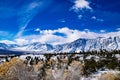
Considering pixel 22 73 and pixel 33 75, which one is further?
pixel 33 75

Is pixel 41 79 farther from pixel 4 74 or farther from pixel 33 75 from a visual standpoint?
pixel 4 74

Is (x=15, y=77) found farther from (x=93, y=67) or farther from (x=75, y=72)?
(x=93, y=67)

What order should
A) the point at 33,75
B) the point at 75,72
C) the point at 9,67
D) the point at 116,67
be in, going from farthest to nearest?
the point at 116,67
the point at 75,72
the point at 33,75
the point at 9,67

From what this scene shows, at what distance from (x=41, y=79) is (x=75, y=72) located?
6.26 metres

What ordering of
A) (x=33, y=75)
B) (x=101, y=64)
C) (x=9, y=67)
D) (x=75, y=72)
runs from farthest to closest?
(x=101, y=64)
(x=75, y=72)
(x=33, y=75)
(x=9, y=67)

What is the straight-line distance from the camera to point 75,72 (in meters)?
43.2

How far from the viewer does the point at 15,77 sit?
34156 mm

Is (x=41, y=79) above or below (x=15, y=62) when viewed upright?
below

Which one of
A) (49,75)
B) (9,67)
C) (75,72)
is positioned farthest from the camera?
(75,72)

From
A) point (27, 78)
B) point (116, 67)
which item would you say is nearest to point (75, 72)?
point (27, 78)

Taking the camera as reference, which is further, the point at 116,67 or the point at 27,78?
the point at 116,67

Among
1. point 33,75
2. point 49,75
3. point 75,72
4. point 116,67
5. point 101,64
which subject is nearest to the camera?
point 33,75

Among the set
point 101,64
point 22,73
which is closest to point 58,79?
point 22,73

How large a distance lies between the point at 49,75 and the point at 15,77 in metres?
6.39
